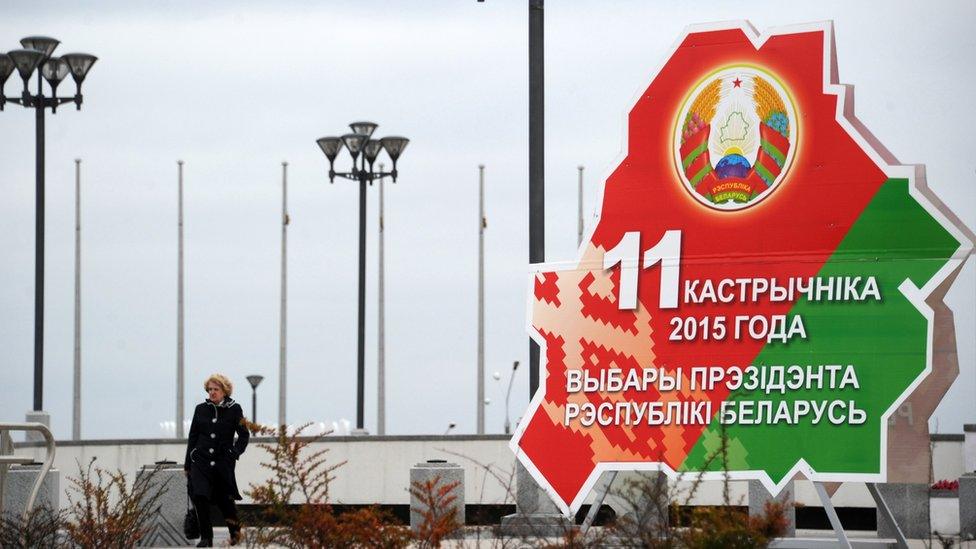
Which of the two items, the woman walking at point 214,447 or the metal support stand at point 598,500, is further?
the woman walking at point 214,447

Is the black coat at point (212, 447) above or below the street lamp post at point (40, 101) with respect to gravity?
below

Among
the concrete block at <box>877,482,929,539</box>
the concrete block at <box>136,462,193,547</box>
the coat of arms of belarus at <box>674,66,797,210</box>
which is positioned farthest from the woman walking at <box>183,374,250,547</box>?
the concrete block at <box>877,482,929,539</box>

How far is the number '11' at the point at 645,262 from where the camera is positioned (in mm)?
12531

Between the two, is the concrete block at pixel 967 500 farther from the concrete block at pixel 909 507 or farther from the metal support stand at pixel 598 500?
the metal support stand at pixel 598 500

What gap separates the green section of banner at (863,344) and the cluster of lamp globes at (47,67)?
1662 cm

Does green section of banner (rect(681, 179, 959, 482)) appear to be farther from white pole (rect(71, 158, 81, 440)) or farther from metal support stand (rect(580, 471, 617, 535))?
white pole (rect(71, 158, 81, 440))

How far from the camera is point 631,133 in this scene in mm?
12820

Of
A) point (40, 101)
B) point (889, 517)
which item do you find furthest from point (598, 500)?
point (40, 101)

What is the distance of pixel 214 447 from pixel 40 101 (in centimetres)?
1260

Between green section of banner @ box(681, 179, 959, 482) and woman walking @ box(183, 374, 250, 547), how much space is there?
5.21 metres

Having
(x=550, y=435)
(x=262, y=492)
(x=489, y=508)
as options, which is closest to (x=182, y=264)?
(x=489, y=508)

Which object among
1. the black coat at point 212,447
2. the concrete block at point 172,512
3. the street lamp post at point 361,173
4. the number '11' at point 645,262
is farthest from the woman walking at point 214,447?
the street lamp post at point 361,173

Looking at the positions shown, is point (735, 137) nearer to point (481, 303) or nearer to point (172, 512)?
point (172, 512)

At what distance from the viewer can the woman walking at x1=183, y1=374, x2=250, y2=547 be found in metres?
15.0
